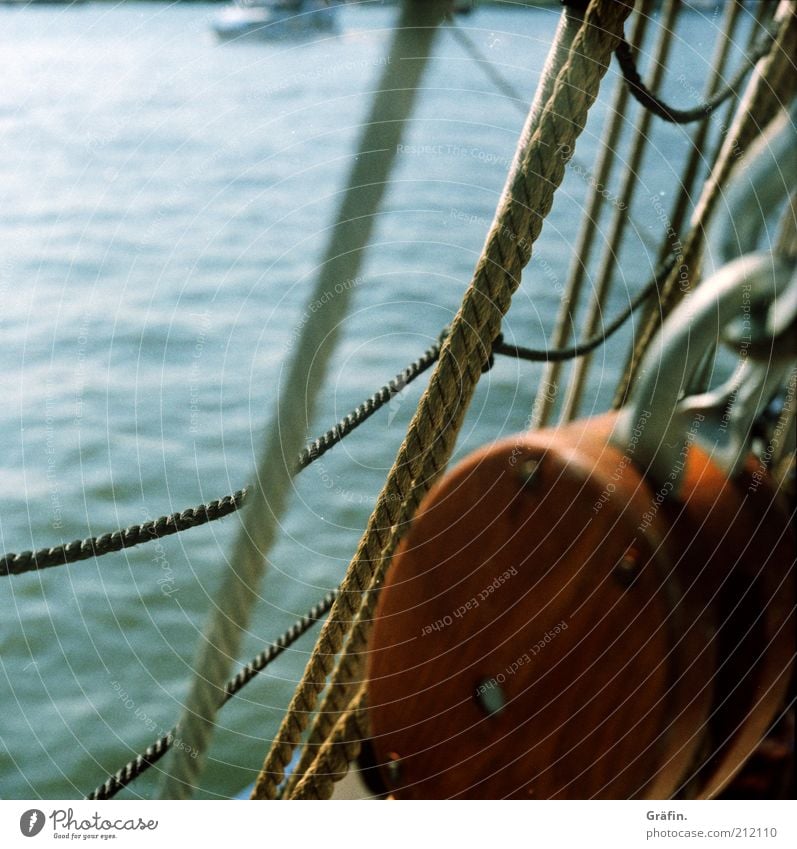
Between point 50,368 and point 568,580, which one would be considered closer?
point 568,580

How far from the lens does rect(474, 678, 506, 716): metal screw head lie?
19.3 inches

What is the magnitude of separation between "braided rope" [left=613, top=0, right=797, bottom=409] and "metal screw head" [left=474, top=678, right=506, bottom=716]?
11.2 inches

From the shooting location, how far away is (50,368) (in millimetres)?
1395

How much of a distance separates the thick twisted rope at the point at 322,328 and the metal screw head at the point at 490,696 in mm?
156

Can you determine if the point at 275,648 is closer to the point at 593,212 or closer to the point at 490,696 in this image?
the point at 490,696

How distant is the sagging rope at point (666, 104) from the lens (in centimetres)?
55

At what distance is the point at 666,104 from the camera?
26.8 inches

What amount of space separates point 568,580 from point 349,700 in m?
0.18

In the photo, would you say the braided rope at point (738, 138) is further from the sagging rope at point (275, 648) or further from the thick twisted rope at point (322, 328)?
the thick twisted rope at point (322, 328)

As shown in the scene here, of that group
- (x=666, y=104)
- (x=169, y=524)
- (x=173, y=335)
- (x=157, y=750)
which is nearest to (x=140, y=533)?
(x=169, y=524)

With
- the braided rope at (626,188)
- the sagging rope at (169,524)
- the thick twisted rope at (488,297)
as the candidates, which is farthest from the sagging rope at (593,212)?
the thick twisted rope at (488,297)

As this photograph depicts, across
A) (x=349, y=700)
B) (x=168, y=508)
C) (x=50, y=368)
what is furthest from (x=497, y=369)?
(x=349, y=700)

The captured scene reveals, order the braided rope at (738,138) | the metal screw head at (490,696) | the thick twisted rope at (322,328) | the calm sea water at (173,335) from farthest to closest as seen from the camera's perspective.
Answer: the calm sea water at (173,335)
the braided rope at (738,138)
the metal screw head at (490,696)
the thick twisted rope at (322,328)
